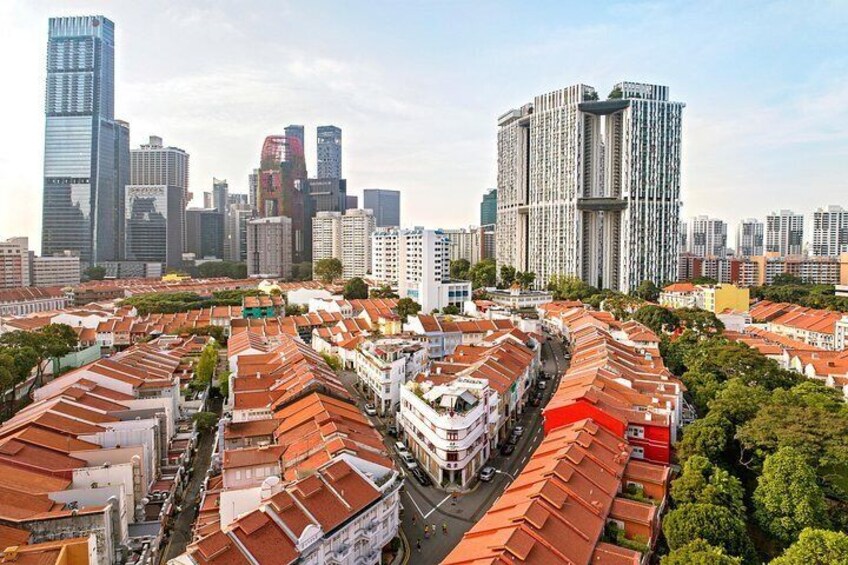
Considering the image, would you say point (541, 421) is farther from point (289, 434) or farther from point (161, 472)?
point (161, 472)

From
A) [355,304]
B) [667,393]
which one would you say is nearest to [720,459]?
[667,393]

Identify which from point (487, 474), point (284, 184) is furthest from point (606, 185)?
point (284, 184)

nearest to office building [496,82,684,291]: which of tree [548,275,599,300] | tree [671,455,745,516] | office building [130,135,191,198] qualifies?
tree [548,275,599,300]

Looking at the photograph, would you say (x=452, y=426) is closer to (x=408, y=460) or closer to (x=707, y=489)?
(x=408, y=460)

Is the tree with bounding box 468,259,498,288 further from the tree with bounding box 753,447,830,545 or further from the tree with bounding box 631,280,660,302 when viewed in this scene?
the tree with bounding box 753,447,830,545

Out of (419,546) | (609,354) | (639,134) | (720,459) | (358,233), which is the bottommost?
(419,546)
